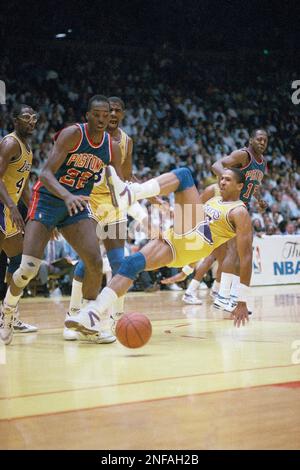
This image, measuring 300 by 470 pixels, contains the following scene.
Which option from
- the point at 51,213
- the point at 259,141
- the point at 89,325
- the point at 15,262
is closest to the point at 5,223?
the point at 15,262

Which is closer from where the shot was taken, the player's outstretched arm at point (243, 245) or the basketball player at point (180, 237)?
the basketball player at point (180, 237)

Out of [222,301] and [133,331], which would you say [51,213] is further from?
[222,301]

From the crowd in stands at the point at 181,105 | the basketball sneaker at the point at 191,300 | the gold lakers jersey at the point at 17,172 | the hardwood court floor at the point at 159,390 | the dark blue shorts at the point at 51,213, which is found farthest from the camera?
the crowd in stands at the point at 181,105

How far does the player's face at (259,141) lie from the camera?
32.9ft

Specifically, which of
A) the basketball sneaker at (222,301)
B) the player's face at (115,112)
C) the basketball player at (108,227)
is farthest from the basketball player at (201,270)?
the basketball player at (108,227)

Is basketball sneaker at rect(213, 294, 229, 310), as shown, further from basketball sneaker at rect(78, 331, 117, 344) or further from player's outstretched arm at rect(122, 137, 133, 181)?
basketball sneaker at rect(78, 331, 117, 344)

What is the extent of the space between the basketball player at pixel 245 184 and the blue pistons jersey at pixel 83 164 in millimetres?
2558

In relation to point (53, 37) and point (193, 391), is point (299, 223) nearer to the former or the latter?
point (53, 37)

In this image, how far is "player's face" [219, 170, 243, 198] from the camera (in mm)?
8211

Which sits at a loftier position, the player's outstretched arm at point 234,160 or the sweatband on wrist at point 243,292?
the player's outstretched arm at point 234,160

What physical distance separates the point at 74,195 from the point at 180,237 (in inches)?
45.5

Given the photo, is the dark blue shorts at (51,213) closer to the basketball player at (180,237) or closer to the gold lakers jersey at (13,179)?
the basketball player at (180,237)

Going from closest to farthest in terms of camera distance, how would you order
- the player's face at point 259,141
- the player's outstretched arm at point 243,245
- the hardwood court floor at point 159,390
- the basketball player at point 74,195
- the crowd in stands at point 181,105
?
the hardwood court floor at point 159,390 < the basketball player at point 74,195 < the player's outstretched arm at point 243,245 < the player's face at point 259,141 < the crowd in stands at point 181,105

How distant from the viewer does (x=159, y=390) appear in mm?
4871
